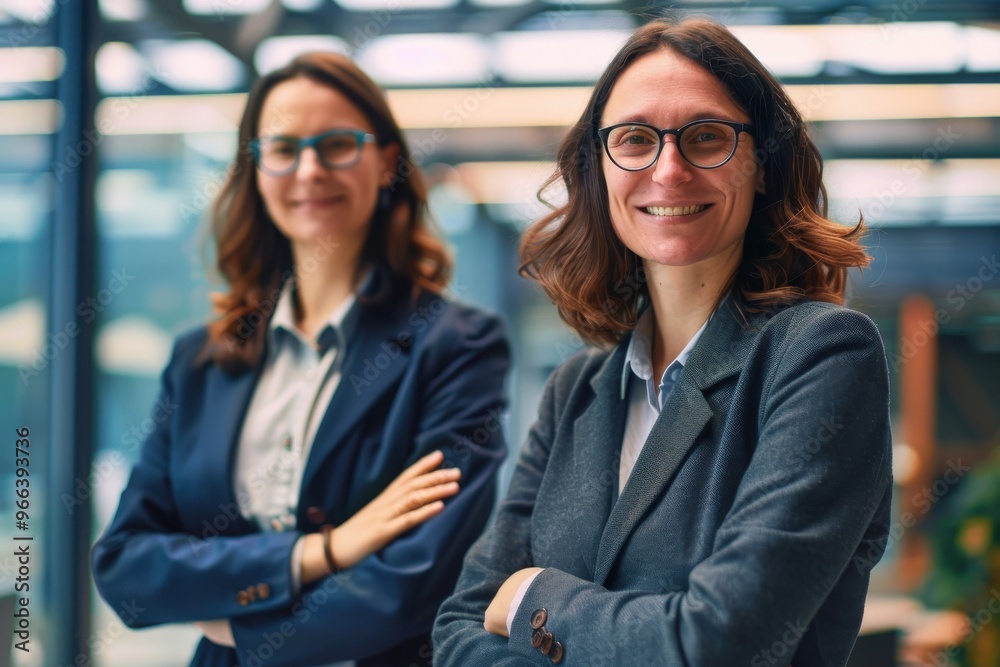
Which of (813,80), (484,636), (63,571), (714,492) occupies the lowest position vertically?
(63,571)

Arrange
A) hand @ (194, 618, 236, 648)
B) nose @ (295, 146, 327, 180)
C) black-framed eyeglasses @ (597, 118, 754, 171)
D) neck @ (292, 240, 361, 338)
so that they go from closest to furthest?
black-framed eyeglasses @ (597, 118, 754, 171)
hand @ (194, 618, 236, 648)
nose @ (295, 146, 327, 180)
neck @ (292, 240, 361, 338)

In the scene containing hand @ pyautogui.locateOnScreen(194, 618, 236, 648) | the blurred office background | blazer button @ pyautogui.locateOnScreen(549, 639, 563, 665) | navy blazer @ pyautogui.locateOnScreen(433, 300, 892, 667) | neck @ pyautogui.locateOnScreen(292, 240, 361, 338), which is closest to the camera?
navy blazer @ pyautogui.locateOnScreen(433, 300, 892, 667)

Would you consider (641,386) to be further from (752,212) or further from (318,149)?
(318,149)

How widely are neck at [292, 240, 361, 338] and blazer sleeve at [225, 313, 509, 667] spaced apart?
13.2 inches

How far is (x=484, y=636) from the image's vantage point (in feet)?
4.90

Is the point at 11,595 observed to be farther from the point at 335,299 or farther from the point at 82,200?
the point at 335,299

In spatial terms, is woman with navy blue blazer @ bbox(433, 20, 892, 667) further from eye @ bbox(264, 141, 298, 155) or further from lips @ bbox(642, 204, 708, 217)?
eye @ bbox(264, 141, 298, 155)

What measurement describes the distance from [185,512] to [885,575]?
2.73m

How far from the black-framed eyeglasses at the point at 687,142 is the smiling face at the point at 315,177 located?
0.89 meters

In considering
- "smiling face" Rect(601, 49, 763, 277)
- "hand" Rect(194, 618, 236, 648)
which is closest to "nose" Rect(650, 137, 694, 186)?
"smiling face" Rect(601, 49, 763, 277)

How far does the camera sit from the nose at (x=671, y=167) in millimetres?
1421

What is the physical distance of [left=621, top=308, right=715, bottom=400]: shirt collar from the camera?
4.96ft

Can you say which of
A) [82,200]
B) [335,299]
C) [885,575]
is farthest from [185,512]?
[885,575]

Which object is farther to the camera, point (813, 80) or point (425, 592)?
point (813, 80)
